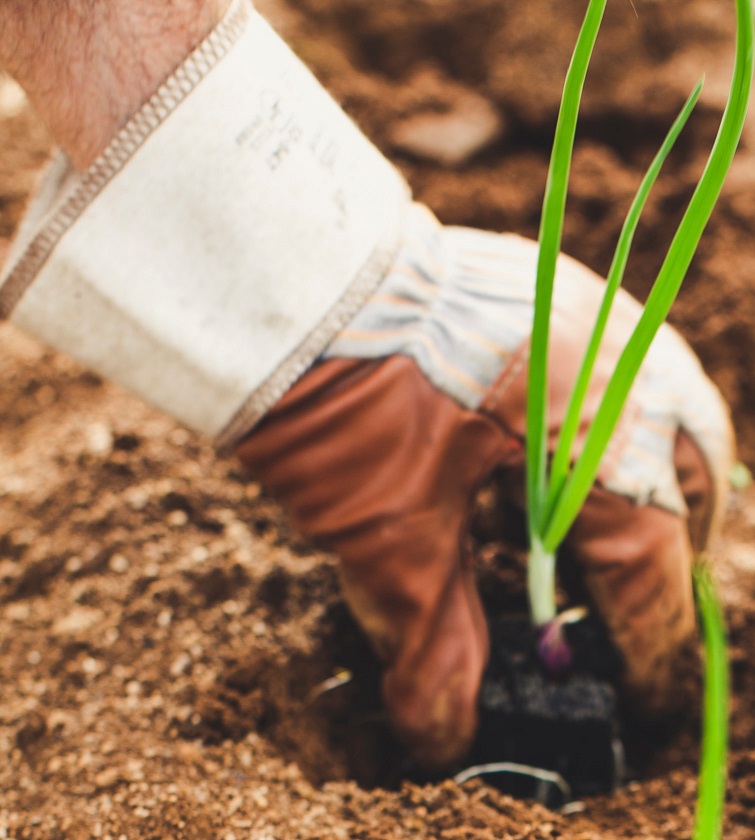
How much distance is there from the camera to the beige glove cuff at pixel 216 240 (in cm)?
73

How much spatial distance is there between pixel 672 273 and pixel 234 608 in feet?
2.20

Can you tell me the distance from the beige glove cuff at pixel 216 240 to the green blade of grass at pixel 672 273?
27 centimetres

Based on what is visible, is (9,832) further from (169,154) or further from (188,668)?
(169,154)

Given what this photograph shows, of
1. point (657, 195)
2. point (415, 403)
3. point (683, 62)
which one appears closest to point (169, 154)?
point (415, 403)

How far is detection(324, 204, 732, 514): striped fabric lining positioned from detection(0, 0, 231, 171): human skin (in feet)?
0.94

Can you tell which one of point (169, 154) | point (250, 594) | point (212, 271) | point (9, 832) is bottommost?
point (250, 594)

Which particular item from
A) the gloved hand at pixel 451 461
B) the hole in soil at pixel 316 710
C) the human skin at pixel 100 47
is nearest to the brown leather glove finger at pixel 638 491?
the gloved hand at pixel 451 461

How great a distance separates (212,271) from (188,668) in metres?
0.48

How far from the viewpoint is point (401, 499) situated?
0.83m

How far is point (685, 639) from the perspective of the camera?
0.95m

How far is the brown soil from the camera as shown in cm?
80

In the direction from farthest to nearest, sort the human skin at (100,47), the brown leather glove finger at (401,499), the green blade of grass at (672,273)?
the brown leather glove finger at (401,499)
the human skin at (100,47)
the green blade of grass at (672,273)

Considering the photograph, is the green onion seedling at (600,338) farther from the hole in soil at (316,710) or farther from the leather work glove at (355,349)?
the hole in soil at (316,710)

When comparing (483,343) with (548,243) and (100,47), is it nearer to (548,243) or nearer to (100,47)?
(548,243)
